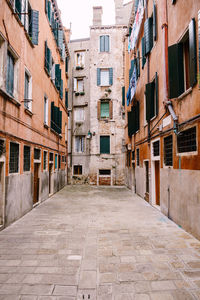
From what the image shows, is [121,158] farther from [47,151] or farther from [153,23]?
[153,23]

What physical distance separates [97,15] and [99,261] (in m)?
22.5

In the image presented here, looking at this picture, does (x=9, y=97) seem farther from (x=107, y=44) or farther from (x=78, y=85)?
(x=107, y=44)

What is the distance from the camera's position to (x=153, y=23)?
8148 mm

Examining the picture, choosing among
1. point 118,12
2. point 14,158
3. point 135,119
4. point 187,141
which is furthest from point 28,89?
point 118,12

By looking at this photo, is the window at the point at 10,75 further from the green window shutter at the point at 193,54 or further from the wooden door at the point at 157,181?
the wooden door at the point at 157,181

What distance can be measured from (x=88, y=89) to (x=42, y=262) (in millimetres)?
18265

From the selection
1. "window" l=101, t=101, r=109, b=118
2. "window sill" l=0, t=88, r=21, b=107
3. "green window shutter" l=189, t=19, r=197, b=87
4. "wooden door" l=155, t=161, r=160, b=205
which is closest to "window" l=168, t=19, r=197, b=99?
"green window shutter" l=189, t=19, r=197, b=87

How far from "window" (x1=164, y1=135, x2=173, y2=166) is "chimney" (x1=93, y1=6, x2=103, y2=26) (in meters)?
17.7

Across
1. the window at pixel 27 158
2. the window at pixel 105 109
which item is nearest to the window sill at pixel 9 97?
the window at pixel 27 158

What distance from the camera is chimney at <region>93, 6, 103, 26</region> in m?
20.1

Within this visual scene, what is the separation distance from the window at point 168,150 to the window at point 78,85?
14.8m

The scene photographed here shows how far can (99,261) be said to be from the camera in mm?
3672

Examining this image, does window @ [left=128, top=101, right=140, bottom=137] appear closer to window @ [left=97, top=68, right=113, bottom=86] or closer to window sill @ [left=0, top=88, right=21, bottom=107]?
window sill @ [left=0, top=88, right=21, bottom=107]

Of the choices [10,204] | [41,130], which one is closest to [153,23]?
[41,130]
